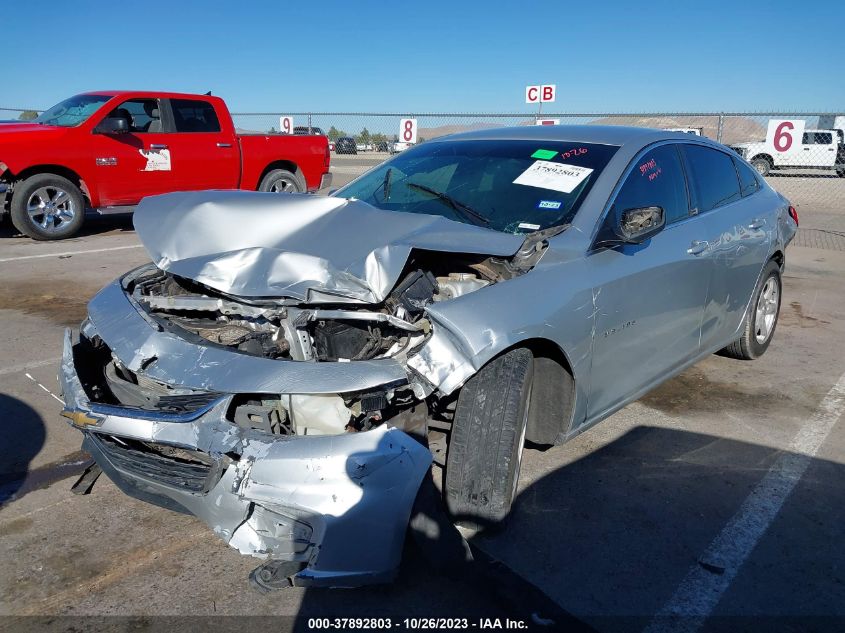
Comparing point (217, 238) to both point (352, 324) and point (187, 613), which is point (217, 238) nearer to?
point (352, 324)

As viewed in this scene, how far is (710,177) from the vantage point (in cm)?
433

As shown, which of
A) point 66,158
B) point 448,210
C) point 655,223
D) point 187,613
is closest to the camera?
point 187,613

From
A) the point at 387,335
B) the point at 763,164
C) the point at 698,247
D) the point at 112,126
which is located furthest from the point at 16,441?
the point at 763,164

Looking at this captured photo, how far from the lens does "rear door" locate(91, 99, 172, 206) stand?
9.65 m

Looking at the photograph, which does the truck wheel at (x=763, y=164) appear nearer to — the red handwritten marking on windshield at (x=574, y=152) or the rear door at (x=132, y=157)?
the rear door at (x=132, y=157)

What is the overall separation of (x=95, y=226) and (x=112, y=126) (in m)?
2.61

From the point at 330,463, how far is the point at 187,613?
768 millimetres

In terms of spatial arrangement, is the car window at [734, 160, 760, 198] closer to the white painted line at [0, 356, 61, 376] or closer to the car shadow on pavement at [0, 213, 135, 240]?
the white painted line at [0, 356, 61, 376]

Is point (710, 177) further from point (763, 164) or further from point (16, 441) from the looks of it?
point (763, 164)

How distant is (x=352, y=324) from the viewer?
2.86 meters

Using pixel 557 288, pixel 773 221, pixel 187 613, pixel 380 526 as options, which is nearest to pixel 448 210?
pixel 557 288

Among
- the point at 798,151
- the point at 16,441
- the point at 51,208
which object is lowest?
→ the point at 16,441

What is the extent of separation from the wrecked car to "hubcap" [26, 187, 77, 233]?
6933 mm

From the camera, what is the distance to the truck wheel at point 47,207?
9.23 metres
